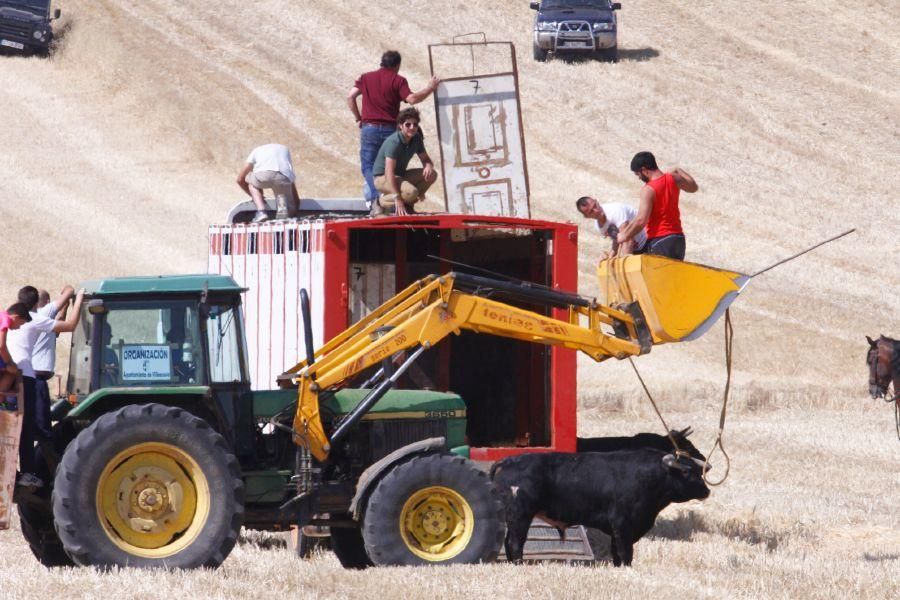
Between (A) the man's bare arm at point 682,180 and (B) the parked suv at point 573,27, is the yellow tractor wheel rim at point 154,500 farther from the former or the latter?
(B) the parked suv at point 573,27

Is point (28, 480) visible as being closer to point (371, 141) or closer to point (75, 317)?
point (75, 317)

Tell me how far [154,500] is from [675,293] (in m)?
3.81

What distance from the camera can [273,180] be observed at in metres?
Result: 14.5

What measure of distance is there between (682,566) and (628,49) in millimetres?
34122

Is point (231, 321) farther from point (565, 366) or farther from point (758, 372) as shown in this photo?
point (758, 372)

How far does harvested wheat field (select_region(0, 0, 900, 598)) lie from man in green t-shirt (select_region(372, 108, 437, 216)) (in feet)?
10.5

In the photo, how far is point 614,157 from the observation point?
3694cm

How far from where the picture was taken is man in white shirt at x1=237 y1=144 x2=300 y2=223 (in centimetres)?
1449

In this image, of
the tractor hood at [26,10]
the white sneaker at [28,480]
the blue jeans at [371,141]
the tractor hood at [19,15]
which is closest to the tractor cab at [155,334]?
the white sneaker at [28,480]

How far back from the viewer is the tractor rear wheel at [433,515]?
989 cm

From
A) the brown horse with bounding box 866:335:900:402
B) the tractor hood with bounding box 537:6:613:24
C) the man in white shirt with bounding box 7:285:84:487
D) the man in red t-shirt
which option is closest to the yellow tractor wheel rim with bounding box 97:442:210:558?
the man in white shirt with bounding box 7:285:84:487

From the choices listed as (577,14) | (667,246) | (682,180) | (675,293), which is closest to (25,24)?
(577,14)

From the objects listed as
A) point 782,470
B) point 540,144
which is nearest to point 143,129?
point 540,144

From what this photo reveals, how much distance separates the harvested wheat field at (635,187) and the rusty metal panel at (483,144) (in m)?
3.65
